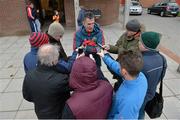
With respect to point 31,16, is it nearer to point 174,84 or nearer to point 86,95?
point 174,84

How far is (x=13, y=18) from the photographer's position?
10.1 m

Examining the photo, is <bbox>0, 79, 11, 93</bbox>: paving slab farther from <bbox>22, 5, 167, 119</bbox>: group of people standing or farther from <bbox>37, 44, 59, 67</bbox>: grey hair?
<bbox>37, 44, 59, 67</bbox>: grey hair

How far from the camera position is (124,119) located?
6.39ft

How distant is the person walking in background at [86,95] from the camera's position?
5.75ft

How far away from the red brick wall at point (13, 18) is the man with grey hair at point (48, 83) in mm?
8609

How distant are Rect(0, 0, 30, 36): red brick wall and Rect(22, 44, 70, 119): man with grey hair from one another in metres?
8.61

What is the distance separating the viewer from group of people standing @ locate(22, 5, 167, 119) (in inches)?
70.8

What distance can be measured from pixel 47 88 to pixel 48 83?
54mm

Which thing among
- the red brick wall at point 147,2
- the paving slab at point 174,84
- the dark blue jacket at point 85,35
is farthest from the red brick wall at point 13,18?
the red brick wall at point 147,2

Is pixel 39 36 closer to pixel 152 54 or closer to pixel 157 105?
pixel 152 54

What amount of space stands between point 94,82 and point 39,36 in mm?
1206

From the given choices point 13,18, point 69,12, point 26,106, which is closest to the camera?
point 26,106

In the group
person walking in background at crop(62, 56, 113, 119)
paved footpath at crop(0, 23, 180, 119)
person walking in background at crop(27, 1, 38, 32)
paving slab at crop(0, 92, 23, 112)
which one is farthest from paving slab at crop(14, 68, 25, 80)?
person walking in background at crop(27, 1, 38, 32)

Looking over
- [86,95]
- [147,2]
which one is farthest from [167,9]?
[86,95]
